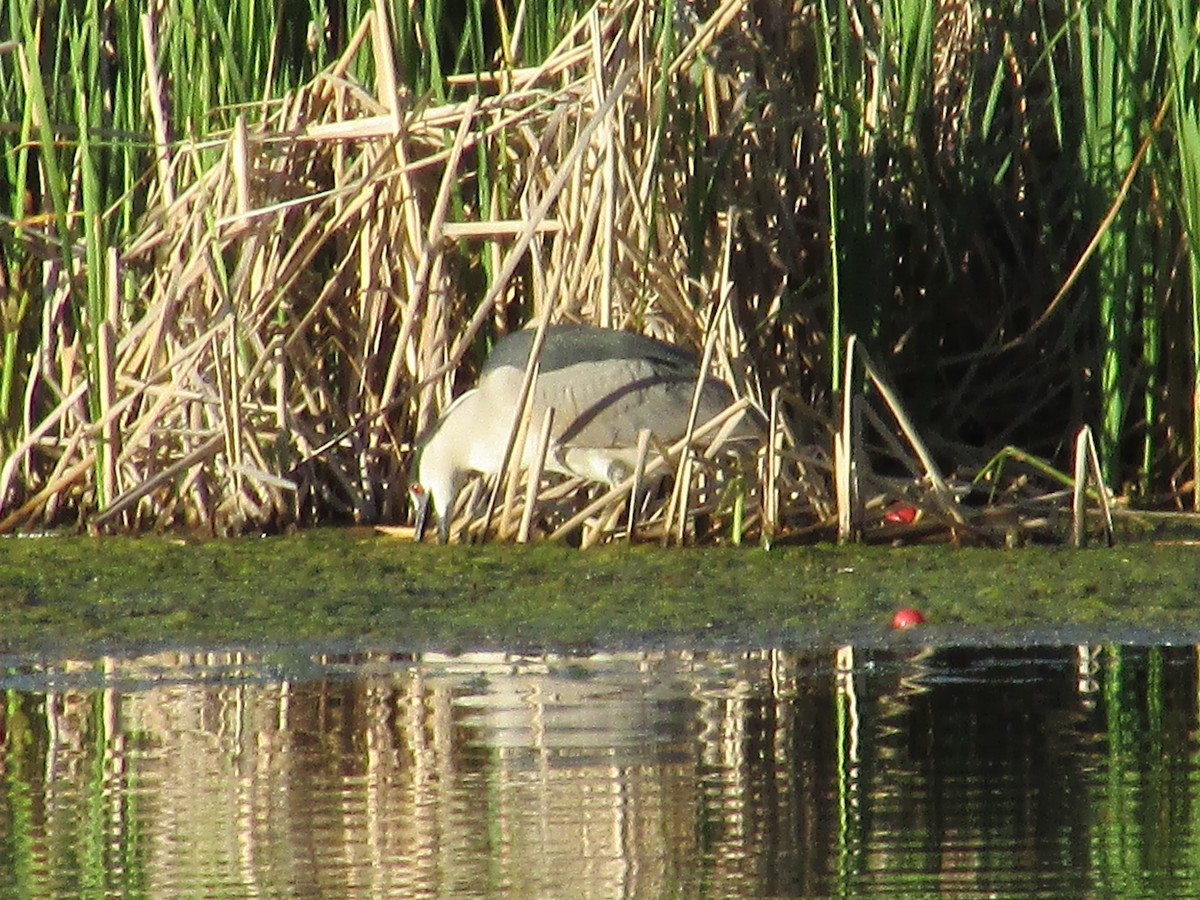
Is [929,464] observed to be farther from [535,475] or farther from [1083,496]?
[535,475]

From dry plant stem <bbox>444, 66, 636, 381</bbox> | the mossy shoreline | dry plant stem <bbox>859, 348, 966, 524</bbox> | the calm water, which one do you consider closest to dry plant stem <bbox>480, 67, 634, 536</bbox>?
dry plant stem <bbox>444, 66, 636, 381</bbox>

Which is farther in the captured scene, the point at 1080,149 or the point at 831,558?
the point at 1080,149

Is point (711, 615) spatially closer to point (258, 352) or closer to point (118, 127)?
point (258, 352)

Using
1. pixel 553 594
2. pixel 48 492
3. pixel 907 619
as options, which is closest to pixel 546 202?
pixel 553 594

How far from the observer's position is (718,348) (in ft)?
20.9

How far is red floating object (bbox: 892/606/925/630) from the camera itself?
516cm

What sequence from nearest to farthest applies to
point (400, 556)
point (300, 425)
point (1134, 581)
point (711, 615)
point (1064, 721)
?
point (1064, 721) < point (711, 615) < point (1134, 581) < point (400, 556) < point (300, 425)

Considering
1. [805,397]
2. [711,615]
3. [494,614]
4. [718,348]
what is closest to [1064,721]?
[711,615]

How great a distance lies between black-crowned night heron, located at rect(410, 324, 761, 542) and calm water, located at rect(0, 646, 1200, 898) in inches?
55.9

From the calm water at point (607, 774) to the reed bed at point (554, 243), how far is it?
1.54 m

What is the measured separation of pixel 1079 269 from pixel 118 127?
280 centimetres

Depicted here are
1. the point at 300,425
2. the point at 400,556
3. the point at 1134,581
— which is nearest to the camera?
the point at 1134,581

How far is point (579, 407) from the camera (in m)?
6.31

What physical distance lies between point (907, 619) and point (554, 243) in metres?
1.84
